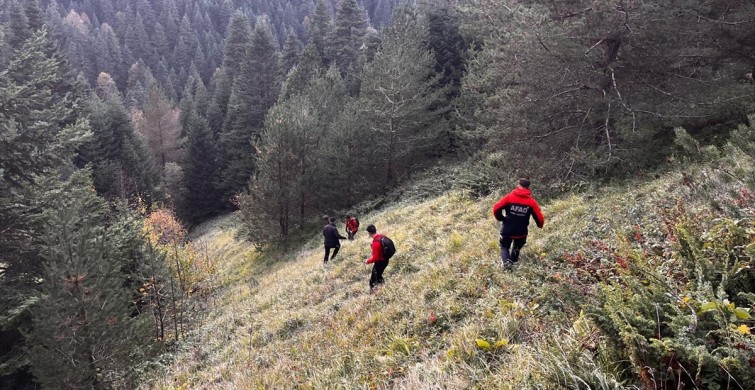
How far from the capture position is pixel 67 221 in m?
9.84

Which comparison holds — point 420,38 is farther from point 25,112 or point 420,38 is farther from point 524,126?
point 25,112

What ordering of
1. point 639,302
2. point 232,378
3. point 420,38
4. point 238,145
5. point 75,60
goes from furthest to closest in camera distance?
point 75,60, point 238,145, point 420,38, point 232,378, point 639,302

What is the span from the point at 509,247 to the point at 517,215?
0.69m

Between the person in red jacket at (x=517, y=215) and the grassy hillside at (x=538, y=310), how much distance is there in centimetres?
42

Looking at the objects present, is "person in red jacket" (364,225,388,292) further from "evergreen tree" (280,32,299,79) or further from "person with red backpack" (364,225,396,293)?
"evergreen tree" (280,32,299,79)

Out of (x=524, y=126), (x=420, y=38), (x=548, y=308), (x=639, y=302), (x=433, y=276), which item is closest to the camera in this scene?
(x=639, y=302)

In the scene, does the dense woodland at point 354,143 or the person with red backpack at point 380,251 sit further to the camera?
the dense woodland at point 354,143

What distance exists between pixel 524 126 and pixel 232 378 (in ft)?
33.3

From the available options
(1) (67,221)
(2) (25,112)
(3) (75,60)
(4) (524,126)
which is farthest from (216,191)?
(3) (75,60)

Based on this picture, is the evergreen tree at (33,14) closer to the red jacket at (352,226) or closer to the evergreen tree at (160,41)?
the red jacket at (352,226)

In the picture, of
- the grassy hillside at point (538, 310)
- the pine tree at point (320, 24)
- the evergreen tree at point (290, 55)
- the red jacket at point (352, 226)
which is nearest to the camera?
the grassy hillside at point (538, 310)

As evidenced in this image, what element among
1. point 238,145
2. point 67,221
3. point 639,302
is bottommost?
point 639,302

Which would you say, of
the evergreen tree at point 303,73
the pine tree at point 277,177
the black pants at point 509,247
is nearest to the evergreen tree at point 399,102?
the pine tree at point 277,177

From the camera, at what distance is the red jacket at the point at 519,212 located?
22.4 feet
